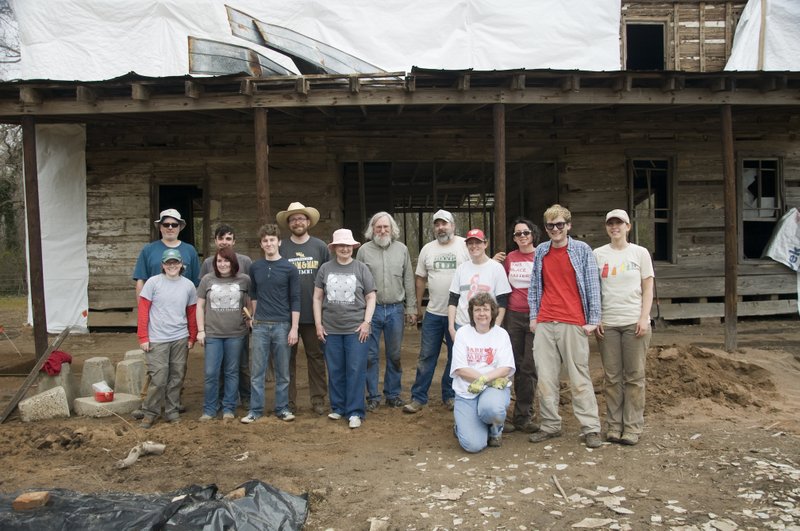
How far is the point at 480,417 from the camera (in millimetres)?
4461

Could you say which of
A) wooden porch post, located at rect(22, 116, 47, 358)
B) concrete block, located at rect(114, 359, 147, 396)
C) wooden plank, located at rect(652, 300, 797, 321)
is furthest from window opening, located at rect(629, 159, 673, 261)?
wooden porch post, located at rect(22, 116, 47, 358)

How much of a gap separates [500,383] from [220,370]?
2500 millimetres

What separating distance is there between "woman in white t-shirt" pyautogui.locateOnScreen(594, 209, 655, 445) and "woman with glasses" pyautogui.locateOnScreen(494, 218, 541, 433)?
1.91 feet

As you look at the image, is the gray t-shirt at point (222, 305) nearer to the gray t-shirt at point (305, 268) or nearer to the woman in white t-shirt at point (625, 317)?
the gray t-shirt at point (305, 268)

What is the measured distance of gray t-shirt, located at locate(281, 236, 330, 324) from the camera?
5.40m

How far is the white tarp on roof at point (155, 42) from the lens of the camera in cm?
988

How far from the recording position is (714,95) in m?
8.01

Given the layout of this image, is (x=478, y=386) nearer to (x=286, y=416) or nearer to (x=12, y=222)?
(x=286, y=416)

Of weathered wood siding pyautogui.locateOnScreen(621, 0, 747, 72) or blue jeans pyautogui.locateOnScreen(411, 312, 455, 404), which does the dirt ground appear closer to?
blue jeans pyautogui.locateOnScreen(411, 312, 455, 404)

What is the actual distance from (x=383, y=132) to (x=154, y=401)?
20.5 ft

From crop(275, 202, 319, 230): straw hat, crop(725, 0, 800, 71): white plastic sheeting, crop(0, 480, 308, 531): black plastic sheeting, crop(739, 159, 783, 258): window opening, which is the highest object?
crop(725, 0, 800, 71): white plastic sheeting

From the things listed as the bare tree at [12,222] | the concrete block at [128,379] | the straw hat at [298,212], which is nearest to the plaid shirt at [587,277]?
the straw hat at [298,212]

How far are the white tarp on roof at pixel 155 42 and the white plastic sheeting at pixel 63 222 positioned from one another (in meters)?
0.02

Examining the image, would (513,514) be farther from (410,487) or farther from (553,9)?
(553,9)
